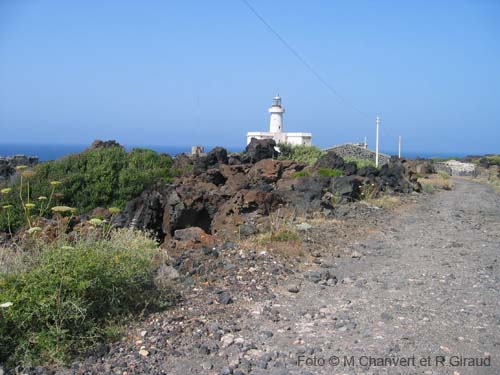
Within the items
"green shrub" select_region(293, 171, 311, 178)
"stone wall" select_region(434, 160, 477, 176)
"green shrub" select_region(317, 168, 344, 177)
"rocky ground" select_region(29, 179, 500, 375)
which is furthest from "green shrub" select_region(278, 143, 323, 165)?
"rocky ground" select_region(29, 179, 500, 375)

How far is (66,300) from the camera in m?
4.67

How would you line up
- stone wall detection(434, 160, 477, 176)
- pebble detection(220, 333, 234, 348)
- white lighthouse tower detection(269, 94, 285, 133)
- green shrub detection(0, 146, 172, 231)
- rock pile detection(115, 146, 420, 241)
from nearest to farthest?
pebble detection(220, 333, 234, 348), rock pile detection(115, 146, 420, 241), green shrub detection(0, 146, 172, 231), stone wall detection(434, 160, 477, 176), white lighthouse tower detection(269, 94, 285, 133)

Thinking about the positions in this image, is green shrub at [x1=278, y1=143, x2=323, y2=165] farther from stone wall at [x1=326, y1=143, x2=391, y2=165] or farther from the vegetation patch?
the vegetation patch

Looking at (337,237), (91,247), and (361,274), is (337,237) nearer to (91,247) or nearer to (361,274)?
(361,274)

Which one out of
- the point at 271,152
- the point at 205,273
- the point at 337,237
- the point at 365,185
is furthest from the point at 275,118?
the point at 205,273

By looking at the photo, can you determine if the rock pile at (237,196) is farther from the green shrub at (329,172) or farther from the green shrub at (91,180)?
the green shrub at (91,180)

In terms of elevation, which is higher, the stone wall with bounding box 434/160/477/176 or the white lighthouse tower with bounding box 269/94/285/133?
the white lighthouse tower with bounding box 269/94/285/133

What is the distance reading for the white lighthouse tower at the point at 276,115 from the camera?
140 feet

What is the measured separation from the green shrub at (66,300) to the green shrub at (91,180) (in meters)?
6.92

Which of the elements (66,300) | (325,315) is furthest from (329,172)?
(66,300)

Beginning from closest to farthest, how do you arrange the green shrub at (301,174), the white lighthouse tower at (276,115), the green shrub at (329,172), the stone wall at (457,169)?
the green shrub at (301,174), the green shrub at (329,172), the stone wall at (457,169), the white lighthouse tower at (276,115)

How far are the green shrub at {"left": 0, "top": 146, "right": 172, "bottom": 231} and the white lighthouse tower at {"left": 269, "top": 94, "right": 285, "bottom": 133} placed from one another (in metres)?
28.8

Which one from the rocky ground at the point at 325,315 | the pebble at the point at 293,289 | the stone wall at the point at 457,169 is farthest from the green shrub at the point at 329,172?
the stone wall at the point at 457,169

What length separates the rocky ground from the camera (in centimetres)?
443
